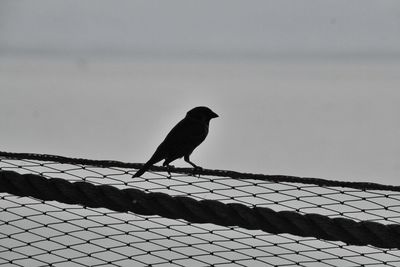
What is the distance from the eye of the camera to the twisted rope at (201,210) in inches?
181

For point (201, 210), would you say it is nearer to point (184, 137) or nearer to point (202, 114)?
point (184, 137)

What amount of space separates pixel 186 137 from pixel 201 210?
377cm

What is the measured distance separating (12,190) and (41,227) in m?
0.54

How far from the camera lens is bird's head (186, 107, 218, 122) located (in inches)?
354

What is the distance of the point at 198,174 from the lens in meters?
5.23

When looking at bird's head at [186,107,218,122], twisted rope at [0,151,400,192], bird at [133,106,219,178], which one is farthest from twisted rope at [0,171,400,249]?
bird's head at [186,107,218,122]

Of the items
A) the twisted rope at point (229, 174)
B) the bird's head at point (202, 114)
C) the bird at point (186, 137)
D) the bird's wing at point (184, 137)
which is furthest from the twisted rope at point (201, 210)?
the bird's head at point (202, 114)

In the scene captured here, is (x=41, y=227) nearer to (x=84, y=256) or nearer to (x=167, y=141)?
(x=84, y=256)

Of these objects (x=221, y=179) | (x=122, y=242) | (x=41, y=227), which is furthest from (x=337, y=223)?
(x=41, y=227)

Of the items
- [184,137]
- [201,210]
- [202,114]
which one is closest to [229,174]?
[201,210]

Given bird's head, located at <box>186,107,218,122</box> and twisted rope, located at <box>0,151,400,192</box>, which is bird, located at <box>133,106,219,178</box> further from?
twisted rope, located at <box>0,151,400,192</box>

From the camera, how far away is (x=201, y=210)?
477cm

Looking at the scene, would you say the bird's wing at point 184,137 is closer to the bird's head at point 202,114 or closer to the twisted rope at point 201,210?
the bird's head at point 202,114

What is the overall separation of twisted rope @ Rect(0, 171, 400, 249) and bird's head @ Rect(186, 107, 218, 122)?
4.08 meters
